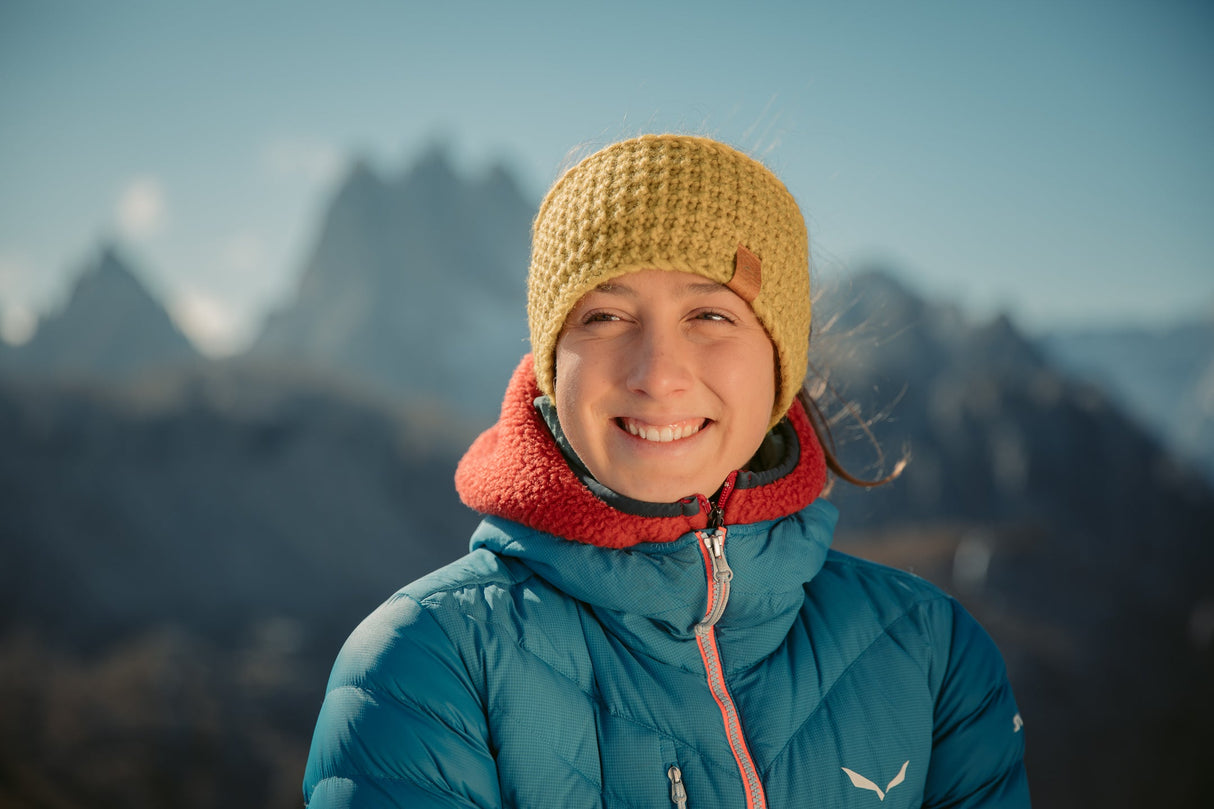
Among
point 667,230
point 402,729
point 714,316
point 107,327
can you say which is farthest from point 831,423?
point 107,327

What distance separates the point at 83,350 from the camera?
25531 millimetres

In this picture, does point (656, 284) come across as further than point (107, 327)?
No

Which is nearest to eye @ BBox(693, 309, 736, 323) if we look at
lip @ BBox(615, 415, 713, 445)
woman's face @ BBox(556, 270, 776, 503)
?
woman's face @ BBox(556, 270, 776, 503)

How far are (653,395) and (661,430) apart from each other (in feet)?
0.19

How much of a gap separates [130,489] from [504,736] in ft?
74.3

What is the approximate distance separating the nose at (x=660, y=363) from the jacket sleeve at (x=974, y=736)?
0.59 metres

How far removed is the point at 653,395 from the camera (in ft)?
3.33

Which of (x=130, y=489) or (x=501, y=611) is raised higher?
(x=501, y=611)

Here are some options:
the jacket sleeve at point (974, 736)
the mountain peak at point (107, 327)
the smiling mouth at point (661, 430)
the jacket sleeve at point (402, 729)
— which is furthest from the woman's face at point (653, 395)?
the mountain peak at point (107, 327)

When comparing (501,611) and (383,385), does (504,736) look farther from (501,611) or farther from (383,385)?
(383,385)

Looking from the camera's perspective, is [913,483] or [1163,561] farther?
[913,483]

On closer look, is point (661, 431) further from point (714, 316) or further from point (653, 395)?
point (714, 316)

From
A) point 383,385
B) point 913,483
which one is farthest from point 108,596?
point 913,483

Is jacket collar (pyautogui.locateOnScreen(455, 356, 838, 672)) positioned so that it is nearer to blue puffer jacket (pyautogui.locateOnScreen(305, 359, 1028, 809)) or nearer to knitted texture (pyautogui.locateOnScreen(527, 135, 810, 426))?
blue puffer jacket (pyautogui.locateOnScreen(305, 359, 1028, 809))
